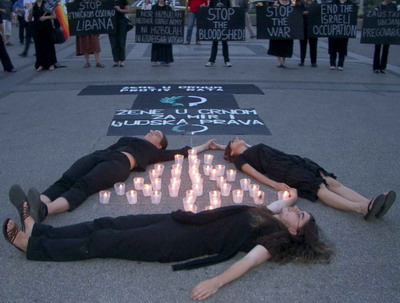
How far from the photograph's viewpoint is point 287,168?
4906 mm

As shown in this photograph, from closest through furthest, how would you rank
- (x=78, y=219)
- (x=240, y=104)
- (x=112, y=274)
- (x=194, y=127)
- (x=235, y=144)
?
(x=112, y=274) < (x=78, y=219) < (x=235, y=144) < (x=194, y=127) < (x=240, y=104)

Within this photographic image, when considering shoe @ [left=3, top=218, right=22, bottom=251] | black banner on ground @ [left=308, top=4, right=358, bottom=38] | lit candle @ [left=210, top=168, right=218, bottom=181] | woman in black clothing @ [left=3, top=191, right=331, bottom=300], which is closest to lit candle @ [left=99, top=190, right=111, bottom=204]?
woman in black clothing @ [left=3, top=191, right=331, bottom=300]

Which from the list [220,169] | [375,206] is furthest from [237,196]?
[375,206]

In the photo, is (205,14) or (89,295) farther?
(205,14)

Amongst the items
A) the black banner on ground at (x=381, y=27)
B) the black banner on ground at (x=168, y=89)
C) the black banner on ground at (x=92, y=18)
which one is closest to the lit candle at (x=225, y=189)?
the black banner on ground at (x=168, y=89)

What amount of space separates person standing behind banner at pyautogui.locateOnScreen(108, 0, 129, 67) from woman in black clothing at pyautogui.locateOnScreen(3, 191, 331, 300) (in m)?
9.16

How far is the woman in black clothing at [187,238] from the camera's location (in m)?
3.55

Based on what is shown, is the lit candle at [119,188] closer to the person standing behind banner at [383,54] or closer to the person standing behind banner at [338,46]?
the person standing behind banner at [338,46]

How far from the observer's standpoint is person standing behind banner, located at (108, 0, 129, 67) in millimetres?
11961

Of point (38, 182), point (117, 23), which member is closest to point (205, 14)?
point (117, 23)

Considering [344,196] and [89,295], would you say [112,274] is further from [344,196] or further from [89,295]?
[344,196]

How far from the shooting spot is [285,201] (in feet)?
14.0

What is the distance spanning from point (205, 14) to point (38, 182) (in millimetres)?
8043

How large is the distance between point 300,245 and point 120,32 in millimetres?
9718
